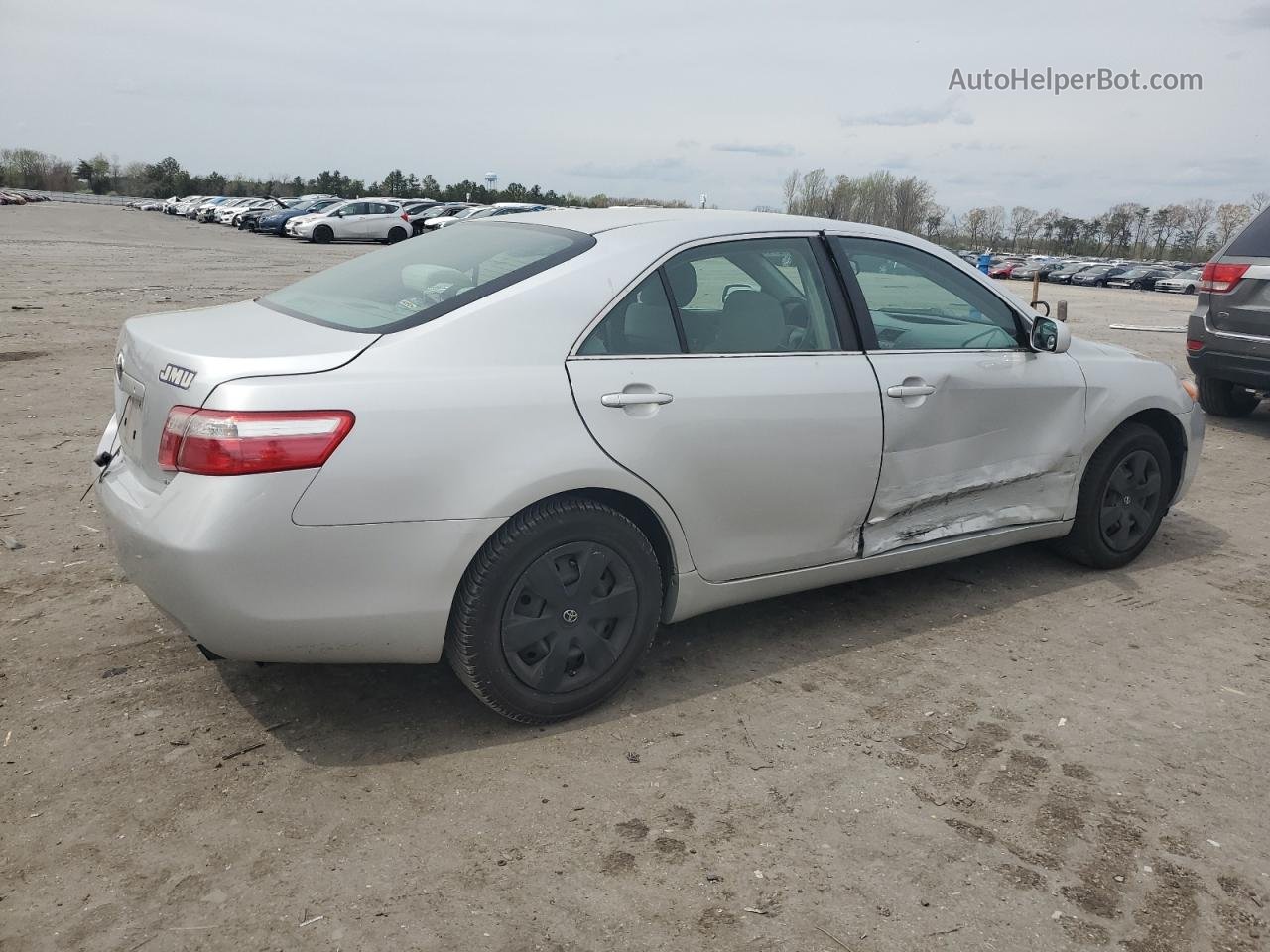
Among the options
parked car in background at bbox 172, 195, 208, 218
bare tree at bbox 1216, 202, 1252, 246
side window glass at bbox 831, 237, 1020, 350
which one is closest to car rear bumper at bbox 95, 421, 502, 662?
side window glass at bbox 831, 237, 1020, 350

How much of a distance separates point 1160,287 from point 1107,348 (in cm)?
5257

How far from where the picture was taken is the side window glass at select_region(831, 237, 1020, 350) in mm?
4180

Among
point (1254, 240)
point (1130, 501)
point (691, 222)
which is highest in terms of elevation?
point (1254, 240)

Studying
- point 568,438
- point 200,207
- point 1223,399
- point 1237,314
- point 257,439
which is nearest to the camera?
point 257,439

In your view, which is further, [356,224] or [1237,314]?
[356,224]

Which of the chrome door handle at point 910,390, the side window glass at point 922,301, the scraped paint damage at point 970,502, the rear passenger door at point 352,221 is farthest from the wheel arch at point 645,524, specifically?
the rear passenger door at point 352,221

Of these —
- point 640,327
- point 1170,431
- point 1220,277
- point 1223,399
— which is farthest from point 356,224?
point 640,327

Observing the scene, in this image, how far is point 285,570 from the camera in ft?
9.66

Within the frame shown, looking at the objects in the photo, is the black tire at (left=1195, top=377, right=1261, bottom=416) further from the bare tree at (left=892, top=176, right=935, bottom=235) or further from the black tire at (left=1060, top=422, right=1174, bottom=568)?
the bare tree at (left=892, top=176, right=935, bottom=235)

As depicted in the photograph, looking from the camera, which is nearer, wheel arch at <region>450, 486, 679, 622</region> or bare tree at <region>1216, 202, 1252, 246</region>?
wheel arch at <region>450, 486, 679, 622</region>

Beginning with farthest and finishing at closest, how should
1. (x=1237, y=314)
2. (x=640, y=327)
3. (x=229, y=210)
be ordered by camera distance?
1. (x=229, y=210)
2. (x=1237, y=314)
3. (x=640, y=327)

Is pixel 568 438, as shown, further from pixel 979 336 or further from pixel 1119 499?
pixel 1119 499

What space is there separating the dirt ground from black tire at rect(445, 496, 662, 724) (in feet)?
0.50

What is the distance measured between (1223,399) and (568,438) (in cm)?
808
